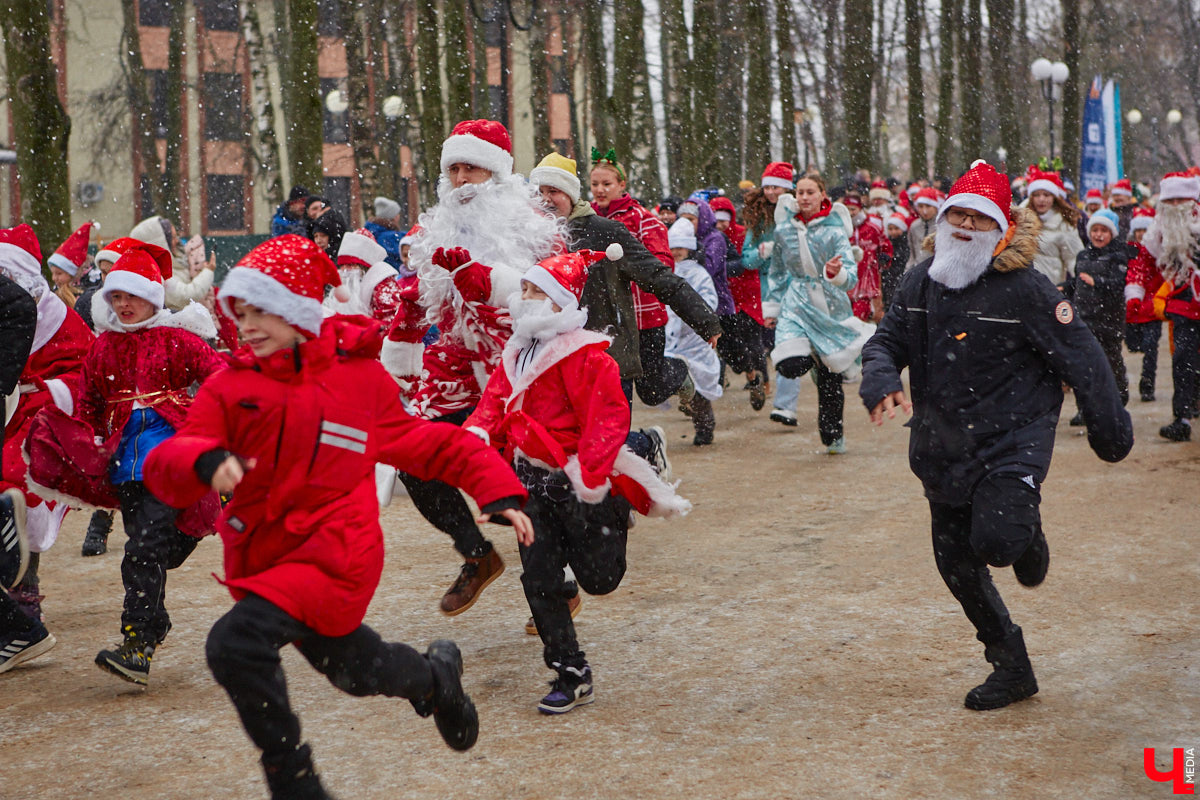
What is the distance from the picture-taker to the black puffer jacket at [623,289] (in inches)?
265

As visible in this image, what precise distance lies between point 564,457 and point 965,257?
1613 millimetres

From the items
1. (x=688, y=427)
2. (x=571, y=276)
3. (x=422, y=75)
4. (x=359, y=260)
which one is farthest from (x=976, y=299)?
(x=422, y=75)

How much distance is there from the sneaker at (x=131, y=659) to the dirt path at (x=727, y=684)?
0.33 ft

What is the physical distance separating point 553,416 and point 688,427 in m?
7.31

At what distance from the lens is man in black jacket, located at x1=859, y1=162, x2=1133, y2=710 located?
4543 millimetres

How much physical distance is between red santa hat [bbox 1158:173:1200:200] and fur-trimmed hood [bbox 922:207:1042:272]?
18.9 ft

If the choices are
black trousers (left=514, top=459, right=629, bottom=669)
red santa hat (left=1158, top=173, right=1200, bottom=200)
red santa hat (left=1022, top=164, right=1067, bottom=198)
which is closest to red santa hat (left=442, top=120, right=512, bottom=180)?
black trousers (left=514, top=459, right=629, bottom=669)

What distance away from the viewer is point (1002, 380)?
184 inches

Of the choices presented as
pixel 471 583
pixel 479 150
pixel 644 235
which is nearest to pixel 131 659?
pixel 471 583

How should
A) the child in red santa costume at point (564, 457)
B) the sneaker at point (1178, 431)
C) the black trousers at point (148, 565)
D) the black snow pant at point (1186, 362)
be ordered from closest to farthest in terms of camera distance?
the child in red santa costume at point (564, 457) → the black trousers at point (148, 565) → the black snow pant at point (1186, 362) → the sneaker at point (1178, 431)

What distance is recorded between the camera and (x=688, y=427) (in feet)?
40.0

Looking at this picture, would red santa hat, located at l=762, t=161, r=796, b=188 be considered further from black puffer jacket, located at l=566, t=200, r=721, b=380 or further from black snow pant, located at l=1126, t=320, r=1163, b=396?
black puffer jacket, located at l=566, t=200, r=721, b=380

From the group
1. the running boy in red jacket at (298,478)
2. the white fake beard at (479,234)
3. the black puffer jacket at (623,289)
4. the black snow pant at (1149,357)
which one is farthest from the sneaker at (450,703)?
the black snow pant at (1149,357)

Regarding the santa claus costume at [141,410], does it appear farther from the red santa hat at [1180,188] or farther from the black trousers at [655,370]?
the red santa hat at [1180,188]
